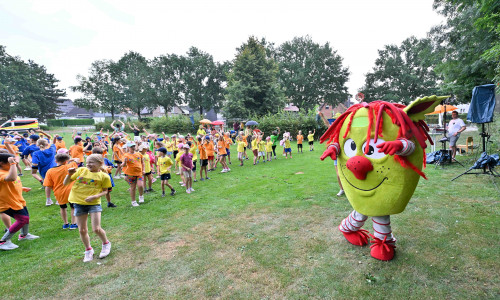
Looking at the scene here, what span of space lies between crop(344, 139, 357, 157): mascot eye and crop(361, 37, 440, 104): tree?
4791 cm

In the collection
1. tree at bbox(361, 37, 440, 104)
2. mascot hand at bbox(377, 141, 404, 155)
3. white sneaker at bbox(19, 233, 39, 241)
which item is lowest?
white sneaker at bbox(19, 233, 39, 241)

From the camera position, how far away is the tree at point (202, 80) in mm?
52906

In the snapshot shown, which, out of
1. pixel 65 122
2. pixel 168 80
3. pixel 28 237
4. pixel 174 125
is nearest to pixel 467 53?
pixel 28 237

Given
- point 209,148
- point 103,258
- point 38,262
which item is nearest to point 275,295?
point 103,258

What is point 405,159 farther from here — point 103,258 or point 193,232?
point 103,258

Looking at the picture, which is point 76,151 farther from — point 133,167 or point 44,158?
point 133,167

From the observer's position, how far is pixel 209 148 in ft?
37.8

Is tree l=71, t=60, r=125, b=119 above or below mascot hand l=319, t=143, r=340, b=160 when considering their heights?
above

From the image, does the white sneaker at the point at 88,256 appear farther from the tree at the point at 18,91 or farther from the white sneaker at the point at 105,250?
the tree at the point at 18,91

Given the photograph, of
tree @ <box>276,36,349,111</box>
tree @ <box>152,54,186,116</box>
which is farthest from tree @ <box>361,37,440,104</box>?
tree @ <box>152,54,186,116</box>

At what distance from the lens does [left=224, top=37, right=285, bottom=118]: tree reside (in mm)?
32906

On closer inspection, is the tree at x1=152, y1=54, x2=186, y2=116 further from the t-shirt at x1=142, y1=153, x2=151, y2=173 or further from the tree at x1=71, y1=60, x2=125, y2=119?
the t-shirt at x1=142, y1=153, x2=151, y2=173

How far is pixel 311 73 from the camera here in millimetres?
49844

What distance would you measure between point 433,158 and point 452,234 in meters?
7.29
